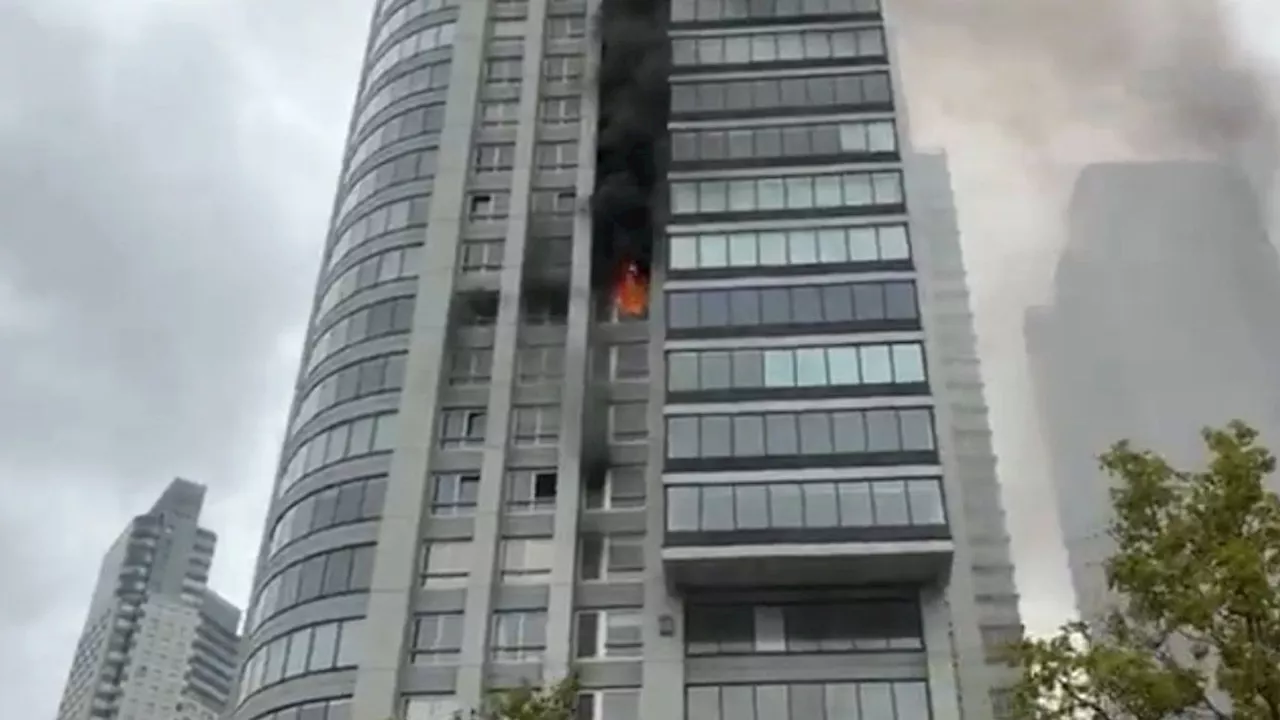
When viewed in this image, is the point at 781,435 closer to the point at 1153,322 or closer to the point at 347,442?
the point at 347,442

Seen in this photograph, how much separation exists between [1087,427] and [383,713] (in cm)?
6360

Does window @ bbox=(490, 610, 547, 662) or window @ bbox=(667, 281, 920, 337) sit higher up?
window @ bbox=(667, 281, 920, 337)

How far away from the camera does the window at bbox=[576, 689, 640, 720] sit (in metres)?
38.4

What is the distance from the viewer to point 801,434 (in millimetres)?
40562

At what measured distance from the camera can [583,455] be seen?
43.1 m

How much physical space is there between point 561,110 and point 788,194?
428 inches

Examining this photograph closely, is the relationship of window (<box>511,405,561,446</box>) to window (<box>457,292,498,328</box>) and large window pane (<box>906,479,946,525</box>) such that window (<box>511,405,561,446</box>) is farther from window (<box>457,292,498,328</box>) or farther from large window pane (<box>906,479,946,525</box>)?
large window pane (<box>906,479,946,525</box>)

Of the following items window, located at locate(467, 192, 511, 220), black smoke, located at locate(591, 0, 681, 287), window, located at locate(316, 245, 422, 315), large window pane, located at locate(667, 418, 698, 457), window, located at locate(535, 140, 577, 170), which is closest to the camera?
large window pane, located at locate(667, 418, 698, 457)

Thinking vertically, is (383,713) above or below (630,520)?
below

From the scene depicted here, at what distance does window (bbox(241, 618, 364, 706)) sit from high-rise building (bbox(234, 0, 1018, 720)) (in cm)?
9

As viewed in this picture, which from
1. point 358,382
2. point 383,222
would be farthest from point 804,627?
point 383,222

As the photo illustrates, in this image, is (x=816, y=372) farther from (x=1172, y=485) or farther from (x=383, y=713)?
(x=1172, y=485)

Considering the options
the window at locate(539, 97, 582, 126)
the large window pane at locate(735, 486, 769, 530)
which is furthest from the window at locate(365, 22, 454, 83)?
the large window pane at locate(735, 486, 769, 530)

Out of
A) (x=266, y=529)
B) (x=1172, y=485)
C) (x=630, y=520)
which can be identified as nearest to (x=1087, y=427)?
(x=630, y=520)
